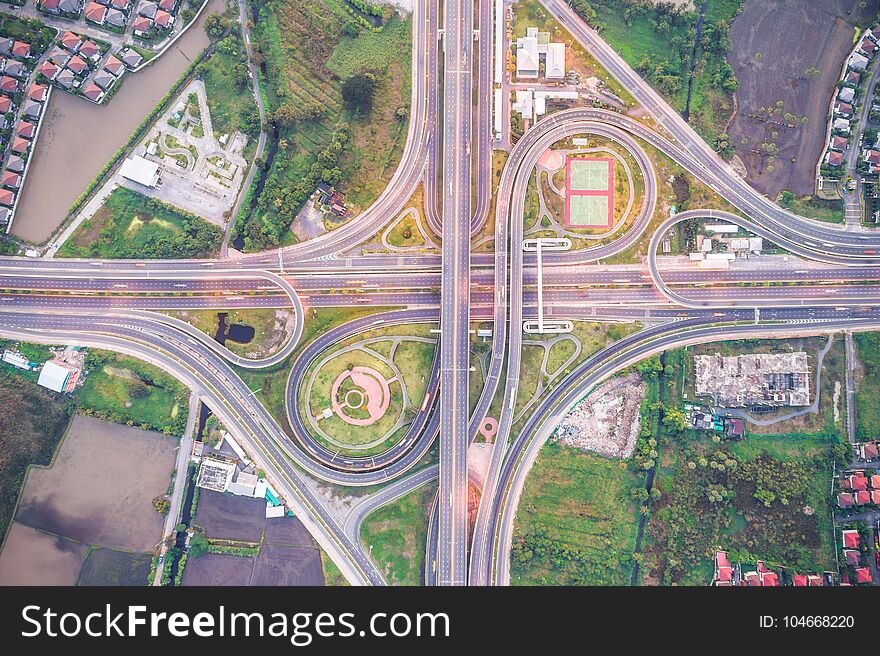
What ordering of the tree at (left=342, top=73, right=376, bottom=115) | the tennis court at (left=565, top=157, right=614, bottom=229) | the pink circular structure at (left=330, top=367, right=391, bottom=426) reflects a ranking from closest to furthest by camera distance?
the tree at (left=342, top=73, right=376, bottom=115)
the pink circular structure at (left=330, top=367, right=391, bottom=426)
the tennis court at (left=565, top=157, right=614, bottom=229)

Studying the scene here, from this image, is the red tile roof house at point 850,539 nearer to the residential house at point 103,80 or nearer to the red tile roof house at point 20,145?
the residential house at point 103,80

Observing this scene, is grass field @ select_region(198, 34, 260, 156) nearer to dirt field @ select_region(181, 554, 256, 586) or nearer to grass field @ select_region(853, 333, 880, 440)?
dirt field @ select_region(181, 554, 256, 586)

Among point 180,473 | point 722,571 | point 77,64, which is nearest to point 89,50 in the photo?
point 77,64

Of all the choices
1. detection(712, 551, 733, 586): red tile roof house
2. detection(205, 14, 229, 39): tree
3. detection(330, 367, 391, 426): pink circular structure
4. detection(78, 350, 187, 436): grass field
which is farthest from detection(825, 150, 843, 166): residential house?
detection(78, 350, 187, 436): grass field

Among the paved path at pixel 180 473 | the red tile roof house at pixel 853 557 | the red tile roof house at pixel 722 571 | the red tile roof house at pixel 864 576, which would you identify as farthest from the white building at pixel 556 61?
the red tile roof house at pixel 864 576

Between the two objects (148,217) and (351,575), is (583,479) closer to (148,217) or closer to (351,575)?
(351,575)

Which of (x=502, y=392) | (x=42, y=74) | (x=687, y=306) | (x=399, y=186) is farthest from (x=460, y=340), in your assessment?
(x=42, y=74)
